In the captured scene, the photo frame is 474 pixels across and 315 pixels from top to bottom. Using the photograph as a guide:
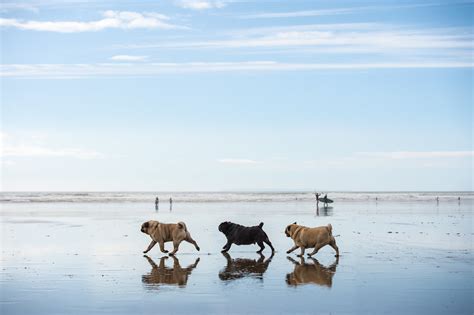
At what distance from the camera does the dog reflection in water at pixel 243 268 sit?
506 inches

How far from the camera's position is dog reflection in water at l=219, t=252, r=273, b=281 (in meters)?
12.9

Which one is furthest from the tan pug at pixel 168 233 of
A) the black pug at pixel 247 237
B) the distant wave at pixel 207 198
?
the distant wave at pixel 207 198

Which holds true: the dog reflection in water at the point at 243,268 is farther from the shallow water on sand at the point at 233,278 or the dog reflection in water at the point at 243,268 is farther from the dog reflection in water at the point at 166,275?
the dog reflection in water at the point at 166,275

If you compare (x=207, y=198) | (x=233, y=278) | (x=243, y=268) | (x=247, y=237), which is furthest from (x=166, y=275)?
(x=207, y=198)

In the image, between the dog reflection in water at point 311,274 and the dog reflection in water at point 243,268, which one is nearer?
the dog reflection in water at point 311,274

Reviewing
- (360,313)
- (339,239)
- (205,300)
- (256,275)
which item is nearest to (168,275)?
(256,275)

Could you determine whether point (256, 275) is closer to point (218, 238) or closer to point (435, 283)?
point (435, 283)

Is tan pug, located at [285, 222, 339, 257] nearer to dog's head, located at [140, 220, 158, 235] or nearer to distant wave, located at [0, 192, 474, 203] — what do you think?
dog's head, located at [140, 220, 158, 235]

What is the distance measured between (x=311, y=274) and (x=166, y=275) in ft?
10.6

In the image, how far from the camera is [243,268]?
557 inches

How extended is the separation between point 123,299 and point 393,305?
4653 mm

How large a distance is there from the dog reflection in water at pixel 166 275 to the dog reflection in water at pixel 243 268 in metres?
0.84

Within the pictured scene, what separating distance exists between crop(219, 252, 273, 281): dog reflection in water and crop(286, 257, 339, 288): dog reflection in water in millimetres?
724

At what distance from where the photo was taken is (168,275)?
1302 centimetres
